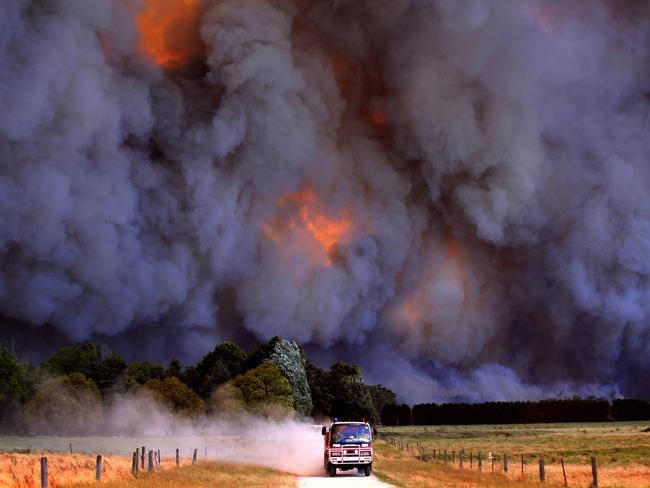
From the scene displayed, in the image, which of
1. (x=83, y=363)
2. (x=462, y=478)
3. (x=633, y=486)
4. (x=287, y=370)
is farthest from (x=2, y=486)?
(x=83, y=363)

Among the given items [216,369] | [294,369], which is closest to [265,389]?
[294,369]

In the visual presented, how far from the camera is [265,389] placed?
441ft

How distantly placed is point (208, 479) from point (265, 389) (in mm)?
92457

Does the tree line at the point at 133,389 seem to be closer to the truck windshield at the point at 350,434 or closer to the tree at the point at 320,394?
the tree at the point at 320,394

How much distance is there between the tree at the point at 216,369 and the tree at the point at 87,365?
14.9 metres

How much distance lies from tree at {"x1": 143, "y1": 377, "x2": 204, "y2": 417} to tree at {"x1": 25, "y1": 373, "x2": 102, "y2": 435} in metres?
9.90

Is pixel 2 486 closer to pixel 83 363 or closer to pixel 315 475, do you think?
pixel 315 475

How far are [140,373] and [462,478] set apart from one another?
5176 inches

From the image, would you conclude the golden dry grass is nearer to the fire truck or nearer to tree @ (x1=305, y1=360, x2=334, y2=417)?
the fire truck

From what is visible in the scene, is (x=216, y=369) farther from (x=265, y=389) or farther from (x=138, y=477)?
(x=138, y=477)

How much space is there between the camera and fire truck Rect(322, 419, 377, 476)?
49.4 meters

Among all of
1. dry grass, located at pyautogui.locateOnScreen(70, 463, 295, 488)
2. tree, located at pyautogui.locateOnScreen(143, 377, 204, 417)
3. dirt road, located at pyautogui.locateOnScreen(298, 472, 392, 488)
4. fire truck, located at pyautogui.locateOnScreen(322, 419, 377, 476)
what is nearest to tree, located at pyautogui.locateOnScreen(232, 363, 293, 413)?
tree, located at pyautogui.locateOnScreen(143, 377, 204, 417)

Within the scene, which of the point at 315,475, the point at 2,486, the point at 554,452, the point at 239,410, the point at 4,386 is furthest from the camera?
the point at 4,386

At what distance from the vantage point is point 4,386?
460 feet
